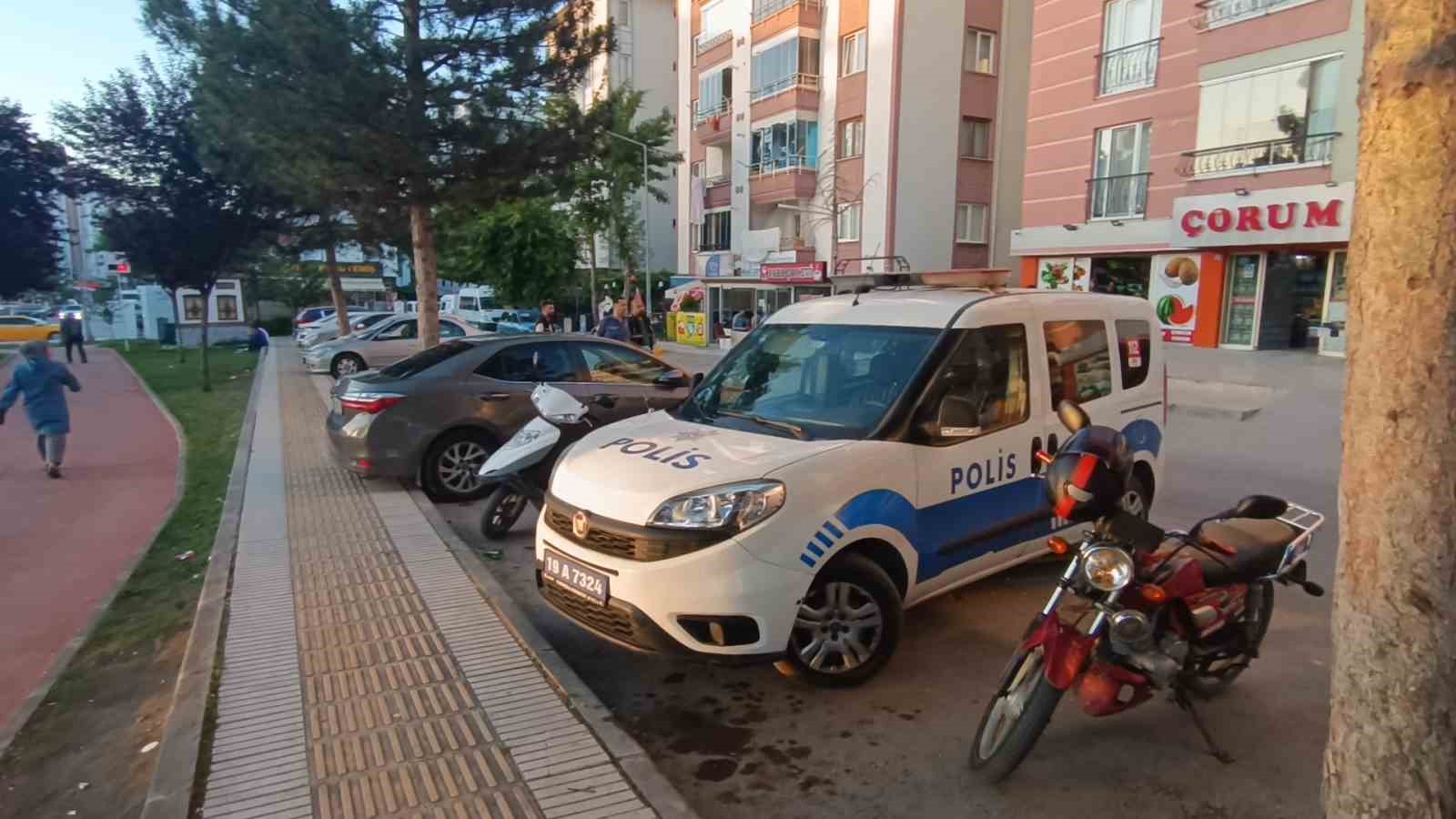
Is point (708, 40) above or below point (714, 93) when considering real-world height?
above

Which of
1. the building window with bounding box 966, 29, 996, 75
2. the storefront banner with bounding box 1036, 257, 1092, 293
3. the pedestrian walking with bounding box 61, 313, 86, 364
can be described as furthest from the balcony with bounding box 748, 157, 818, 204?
the pedestrian walking with bounding box 61, 313, 86, 364

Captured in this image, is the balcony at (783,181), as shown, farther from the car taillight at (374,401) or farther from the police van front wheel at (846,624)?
the police van front wheel at (846,624)

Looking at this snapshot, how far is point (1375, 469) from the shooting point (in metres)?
2.09

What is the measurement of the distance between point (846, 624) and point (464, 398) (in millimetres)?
5222

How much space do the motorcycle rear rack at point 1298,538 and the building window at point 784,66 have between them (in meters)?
30.5

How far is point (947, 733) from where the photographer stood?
155 inches

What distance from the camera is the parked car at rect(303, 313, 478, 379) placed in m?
20.0

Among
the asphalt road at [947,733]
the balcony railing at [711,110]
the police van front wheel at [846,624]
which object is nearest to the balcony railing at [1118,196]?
the asphalt road at [947,733]

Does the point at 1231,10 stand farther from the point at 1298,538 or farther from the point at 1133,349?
the point at 1298,538

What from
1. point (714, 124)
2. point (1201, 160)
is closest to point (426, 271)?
point (1201, 160)

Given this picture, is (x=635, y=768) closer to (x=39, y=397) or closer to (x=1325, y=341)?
(x=39, y=397)

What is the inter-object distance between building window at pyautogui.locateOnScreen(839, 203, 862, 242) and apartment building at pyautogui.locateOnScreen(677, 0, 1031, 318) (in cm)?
5

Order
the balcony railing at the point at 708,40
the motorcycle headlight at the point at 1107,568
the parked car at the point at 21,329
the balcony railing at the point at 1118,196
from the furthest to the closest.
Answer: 1. the parked car at the point at 21,329
2. the balcony railing at the point at 708,40
3. the balcony railing at the point at 1118,196
4. the motorcycle headlight at the point at 1107,568

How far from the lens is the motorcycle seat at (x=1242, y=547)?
369 centimetres
